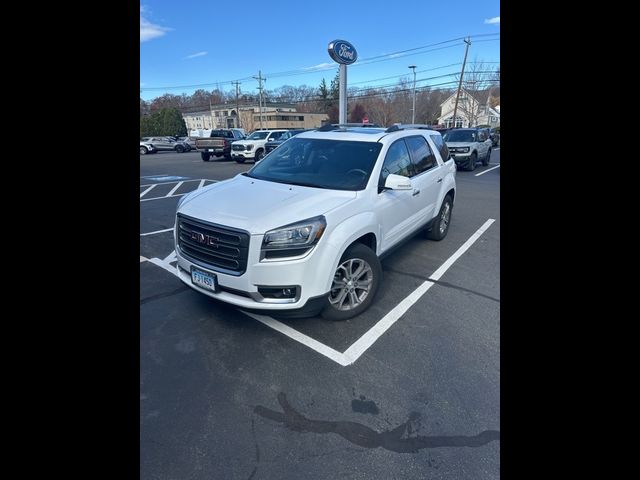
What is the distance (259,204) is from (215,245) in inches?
21.4

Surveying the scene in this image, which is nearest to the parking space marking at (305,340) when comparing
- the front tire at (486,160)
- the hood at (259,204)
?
the hood at (259,204)

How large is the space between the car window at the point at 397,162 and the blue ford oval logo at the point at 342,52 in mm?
9511

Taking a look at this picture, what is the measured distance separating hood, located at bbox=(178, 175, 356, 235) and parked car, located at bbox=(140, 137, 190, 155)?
33.5m

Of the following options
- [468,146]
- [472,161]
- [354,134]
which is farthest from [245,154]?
[354,134]

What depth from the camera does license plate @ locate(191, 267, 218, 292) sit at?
2999 mm

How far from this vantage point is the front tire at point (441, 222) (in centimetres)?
573

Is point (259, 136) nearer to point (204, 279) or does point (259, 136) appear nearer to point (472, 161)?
point (472, 161)

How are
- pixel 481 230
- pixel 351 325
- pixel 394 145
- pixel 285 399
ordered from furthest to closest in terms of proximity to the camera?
1. pixel 481 230
2. pixel 394 145
3. pixel 351 325
4. pixel 285 399

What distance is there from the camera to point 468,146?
1570cm
